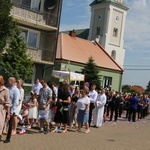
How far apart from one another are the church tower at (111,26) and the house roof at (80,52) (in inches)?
1184

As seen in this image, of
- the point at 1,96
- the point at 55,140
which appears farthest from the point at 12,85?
the point at 55,140

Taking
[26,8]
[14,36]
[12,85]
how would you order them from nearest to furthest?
1. [12,85]
2. [14,36]
3. [26,8]

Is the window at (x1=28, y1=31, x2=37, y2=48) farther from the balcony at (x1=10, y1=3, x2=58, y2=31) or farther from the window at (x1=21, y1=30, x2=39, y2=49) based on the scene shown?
the balcony at (x1=10, y1=3, x2=58, y2=31)

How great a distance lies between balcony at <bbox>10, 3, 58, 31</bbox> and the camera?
26.7m

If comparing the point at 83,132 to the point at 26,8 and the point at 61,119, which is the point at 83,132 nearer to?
the point at 61,119

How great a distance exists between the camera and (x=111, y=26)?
83125mm

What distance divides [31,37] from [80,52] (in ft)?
50.8

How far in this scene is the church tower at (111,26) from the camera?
81000mm

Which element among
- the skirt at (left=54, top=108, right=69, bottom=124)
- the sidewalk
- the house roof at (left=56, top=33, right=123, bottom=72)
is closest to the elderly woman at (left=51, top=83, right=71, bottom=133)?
the skirt at (left=54, top=108, right=69, bottom=124)

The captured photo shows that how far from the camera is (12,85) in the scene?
35.4 feet

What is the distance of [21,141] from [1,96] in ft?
6.84

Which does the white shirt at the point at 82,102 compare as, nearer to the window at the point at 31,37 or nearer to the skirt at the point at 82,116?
the skirt at the point at 82,116

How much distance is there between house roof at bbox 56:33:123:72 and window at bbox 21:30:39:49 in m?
9.18

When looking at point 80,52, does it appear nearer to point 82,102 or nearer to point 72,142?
point 82,102
